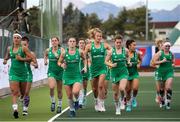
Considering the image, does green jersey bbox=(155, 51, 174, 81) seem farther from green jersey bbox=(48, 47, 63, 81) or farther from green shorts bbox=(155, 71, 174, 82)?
green jersey bbox=(48, 47, 63, 81)

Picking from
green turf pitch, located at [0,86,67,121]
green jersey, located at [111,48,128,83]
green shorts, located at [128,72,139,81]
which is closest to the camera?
green turf pitch, located at [0,86,67,121]

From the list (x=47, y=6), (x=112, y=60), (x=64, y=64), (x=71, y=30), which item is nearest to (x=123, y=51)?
(x=112, y=60)

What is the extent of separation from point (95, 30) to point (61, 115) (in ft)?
8.63

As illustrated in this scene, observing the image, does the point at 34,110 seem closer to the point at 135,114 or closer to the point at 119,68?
the point at 119,68

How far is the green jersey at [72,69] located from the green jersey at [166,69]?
298 cm

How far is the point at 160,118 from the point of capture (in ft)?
50.7

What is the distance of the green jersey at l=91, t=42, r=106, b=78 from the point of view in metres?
17.4

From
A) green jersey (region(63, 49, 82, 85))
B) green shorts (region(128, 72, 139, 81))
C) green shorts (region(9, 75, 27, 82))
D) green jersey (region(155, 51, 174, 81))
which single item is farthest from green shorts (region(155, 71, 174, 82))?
green shorts (region(9, 75, 27, 82))

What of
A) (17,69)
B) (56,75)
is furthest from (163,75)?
(17,69)

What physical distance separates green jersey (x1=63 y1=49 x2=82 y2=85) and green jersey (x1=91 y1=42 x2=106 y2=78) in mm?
1285

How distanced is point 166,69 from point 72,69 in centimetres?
324

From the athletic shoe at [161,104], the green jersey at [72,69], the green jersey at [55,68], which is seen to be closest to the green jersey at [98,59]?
the green jersey at [55,68]

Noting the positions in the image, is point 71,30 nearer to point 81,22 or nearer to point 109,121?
point 81,22

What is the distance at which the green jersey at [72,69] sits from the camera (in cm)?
1605
